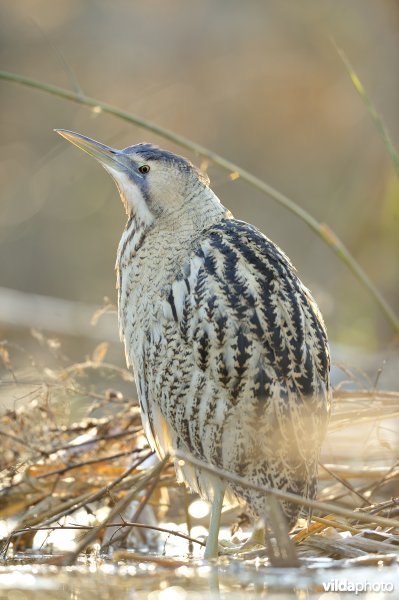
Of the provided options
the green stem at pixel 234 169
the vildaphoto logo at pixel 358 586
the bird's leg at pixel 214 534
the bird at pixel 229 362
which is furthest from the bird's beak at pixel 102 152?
the vildaphoto logo at pixel 358 586

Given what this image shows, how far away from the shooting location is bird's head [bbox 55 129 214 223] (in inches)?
161

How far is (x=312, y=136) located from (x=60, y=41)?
11.1ft

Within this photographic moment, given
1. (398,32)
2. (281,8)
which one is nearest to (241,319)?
(398,32)

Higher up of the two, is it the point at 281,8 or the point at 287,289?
the point at 281,8

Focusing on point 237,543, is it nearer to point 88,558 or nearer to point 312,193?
point 88,558

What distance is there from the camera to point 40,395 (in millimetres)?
4344

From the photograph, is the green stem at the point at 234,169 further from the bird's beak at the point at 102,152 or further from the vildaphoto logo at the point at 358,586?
the vildaphoto logo at the point at 358,586

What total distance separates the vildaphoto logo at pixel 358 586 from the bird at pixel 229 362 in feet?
1.60

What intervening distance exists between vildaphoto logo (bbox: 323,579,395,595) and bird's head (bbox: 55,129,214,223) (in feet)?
5.27

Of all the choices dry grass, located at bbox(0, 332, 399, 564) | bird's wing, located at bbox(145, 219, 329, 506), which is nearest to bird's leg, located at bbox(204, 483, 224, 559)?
bird's wing, located at bbox(145, 219, 329, 506)

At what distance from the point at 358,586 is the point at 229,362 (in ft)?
2.92

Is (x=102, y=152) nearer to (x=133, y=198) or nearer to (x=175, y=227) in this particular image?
(x=133, y=198)

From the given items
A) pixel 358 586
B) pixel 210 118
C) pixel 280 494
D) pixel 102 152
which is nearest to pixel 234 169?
pixel 102 152

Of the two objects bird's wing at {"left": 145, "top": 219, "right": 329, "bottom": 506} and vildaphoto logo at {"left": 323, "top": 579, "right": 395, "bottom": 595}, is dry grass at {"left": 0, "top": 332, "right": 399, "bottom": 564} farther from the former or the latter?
vildaphoto logo at {"left": 323, "top": 579, "right": 395, "bottom": 595}
